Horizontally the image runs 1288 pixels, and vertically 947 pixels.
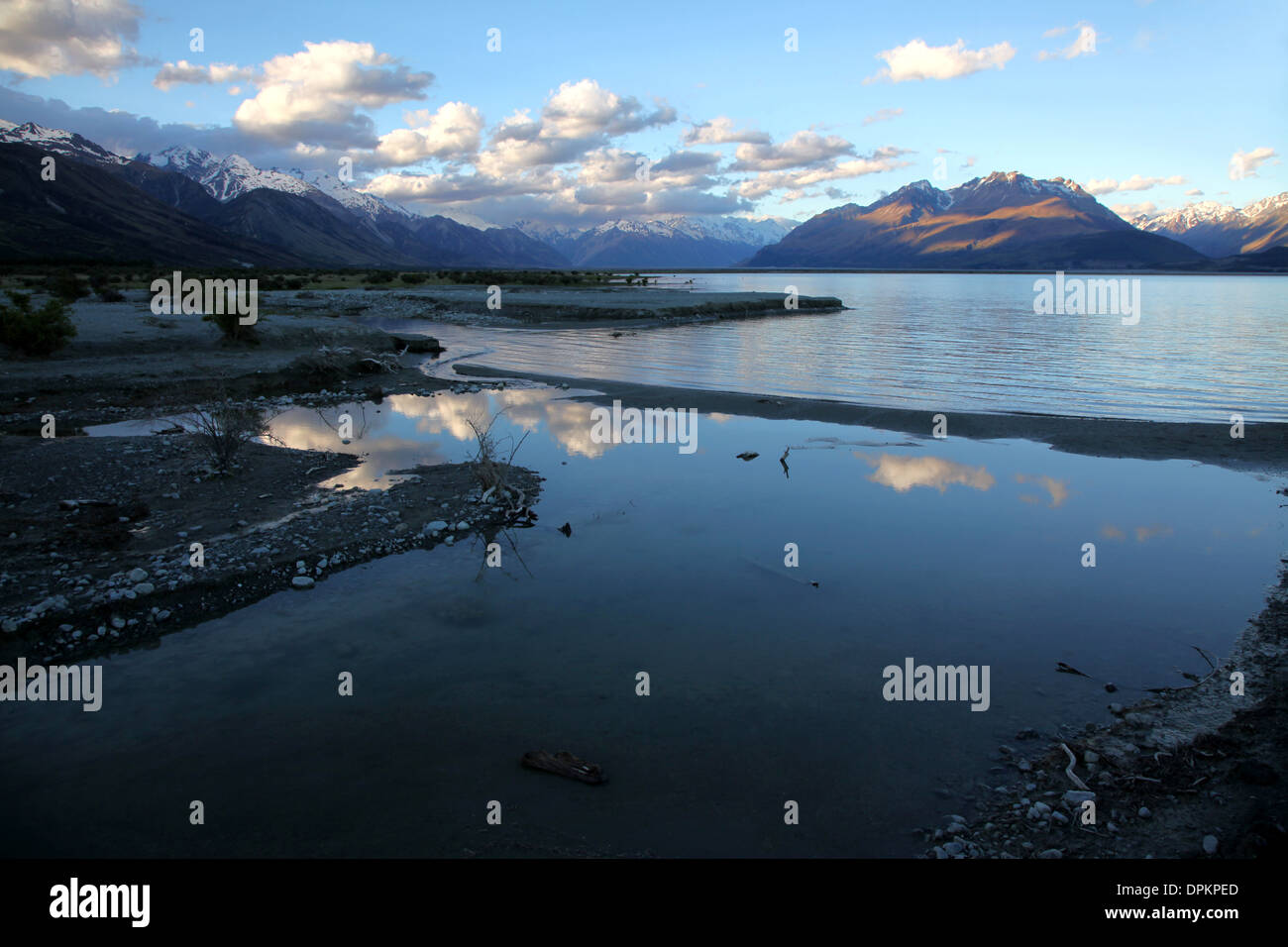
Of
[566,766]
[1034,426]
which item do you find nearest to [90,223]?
[1034,426]

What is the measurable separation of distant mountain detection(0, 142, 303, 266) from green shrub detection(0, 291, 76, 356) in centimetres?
13018

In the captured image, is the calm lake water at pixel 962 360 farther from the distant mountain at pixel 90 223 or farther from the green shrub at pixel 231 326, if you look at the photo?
the distant mountain at pixel 90 223

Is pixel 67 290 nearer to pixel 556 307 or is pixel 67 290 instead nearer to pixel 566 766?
pixel 556 307

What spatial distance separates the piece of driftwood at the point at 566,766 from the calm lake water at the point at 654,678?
115 mm

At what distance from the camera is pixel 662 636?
904 cm

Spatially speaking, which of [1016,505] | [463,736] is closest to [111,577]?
[463,736]

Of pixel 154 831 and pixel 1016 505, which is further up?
pixel 1016 505

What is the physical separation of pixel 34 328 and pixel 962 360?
38.1 metres

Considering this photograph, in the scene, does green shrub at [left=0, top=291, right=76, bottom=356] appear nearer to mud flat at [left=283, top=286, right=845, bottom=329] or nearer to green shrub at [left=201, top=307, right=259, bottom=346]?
green shrub at [left=201, top=307, right=259, bottom=346]

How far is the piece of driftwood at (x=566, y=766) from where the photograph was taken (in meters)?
6.46

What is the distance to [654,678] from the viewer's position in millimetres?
8148

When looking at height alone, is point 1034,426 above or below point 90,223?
below
